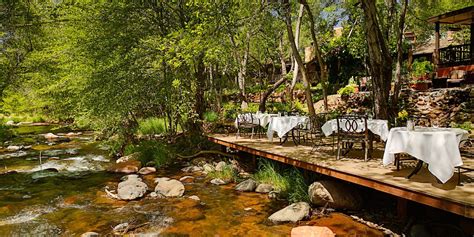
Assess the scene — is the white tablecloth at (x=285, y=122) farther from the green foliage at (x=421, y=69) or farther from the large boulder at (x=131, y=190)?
the green foliage at (x=421, y=69)

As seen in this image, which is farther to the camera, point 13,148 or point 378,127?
point 13,148

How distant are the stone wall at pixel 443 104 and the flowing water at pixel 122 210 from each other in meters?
7.82

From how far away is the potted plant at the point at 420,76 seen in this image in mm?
15182

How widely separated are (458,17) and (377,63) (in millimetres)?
11332

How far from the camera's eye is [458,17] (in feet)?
51.7

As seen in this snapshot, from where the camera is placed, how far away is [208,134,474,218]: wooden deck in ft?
14.5

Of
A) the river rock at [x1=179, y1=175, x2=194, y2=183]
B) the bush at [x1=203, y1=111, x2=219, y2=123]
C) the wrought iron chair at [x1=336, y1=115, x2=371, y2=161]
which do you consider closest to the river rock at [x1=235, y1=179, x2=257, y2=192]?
the river rock at [x1=179, y1=175, x2=194, y2=183]

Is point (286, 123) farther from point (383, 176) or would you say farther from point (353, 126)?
point (383, 176)

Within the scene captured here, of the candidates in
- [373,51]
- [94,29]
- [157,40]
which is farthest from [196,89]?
[373,51]

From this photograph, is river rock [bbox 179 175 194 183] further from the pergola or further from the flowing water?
the pergola

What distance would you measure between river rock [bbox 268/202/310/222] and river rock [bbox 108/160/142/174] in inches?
253

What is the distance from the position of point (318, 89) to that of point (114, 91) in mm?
14483

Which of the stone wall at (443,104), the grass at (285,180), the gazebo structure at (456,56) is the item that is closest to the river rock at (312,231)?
the grass at (285,180)

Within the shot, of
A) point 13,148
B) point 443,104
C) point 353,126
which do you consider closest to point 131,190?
point 353,126
